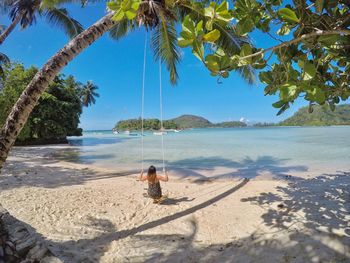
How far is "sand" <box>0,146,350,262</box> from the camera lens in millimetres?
3377

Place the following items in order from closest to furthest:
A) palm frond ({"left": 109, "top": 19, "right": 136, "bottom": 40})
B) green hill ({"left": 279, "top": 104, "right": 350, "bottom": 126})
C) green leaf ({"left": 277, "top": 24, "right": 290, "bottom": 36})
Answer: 1. green leaf ({"left": 277, "top": 24, "right": 290, "bottom": 36})
2. palm frond ({"left": 109, "top": 19, "right": 136, "bottom": 40})
3. green hill ({"left": 279, "top": 104, "right": 350, "bottom": 126})

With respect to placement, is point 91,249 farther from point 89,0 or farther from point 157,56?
point 89,0

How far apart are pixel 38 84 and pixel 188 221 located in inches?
125

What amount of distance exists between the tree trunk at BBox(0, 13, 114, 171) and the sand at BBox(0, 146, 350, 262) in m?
1.51

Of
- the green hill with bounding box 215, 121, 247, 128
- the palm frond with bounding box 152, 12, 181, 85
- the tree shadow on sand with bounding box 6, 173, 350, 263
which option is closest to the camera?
the tree shadow on sand with bounding box 6, 173, 350, 263

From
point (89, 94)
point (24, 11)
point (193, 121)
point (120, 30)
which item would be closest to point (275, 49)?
point (120, 30)

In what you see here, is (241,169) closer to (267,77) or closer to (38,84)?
(38,84)

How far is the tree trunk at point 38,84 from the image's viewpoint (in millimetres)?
2961

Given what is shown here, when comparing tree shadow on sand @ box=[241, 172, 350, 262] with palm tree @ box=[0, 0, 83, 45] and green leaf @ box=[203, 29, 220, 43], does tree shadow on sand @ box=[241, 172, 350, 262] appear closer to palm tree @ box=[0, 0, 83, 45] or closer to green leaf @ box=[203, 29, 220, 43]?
green leaf @ box=[203, 29, 220, 43]

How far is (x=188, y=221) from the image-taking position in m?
4.57

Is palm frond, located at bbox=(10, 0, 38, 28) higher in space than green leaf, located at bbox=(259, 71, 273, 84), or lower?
higher

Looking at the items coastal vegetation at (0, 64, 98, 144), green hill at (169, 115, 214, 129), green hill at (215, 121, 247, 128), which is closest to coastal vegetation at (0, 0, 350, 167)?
coastal vegetation at (0, 64, 98, 144)

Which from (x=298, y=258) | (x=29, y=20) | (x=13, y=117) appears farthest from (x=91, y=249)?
(x=29, y=20)

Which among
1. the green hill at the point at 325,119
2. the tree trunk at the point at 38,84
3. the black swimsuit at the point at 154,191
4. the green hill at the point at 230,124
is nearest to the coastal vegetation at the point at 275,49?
the tree trunk at the point at 38,84
